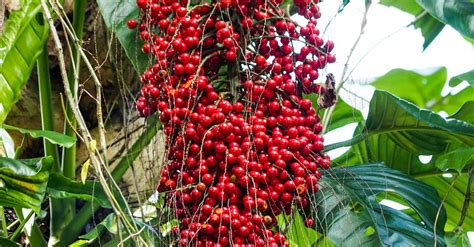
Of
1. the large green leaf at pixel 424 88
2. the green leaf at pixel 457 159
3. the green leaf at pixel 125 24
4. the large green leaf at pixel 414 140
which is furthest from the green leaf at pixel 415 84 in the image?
the green leaf at pixel 125 24

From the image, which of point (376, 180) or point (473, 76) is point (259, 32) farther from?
point (473, 76)

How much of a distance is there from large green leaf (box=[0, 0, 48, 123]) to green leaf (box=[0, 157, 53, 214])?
0.69 ft

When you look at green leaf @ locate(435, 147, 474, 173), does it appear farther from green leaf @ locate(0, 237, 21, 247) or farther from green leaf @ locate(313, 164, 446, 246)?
green leaf @ locate(0, 237, 21, 247)

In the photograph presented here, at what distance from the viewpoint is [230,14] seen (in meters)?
1.06

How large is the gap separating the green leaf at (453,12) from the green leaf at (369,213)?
29cm

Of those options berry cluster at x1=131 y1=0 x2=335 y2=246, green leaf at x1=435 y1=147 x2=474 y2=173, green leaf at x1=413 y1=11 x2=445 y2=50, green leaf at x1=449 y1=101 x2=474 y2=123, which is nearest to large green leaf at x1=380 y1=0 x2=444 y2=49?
green leaf at x1=413 y1=11 x2=445 y2=50

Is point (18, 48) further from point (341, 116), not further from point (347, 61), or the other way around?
point (341, 116)

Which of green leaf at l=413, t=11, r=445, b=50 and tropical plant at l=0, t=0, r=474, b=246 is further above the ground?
green leaf at l=413, t=11, r=445, b=50

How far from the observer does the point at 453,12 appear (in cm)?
127

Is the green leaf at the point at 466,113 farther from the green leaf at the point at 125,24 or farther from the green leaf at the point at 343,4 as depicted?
the green leaf at the point at 125,24

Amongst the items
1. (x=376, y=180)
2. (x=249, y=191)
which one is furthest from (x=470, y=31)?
(x=249, y=191)

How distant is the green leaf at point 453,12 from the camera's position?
1265 mm

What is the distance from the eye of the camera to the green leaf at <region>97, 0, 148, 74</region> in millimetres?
1203

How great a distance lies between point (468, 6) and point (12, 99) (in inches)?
32.2
